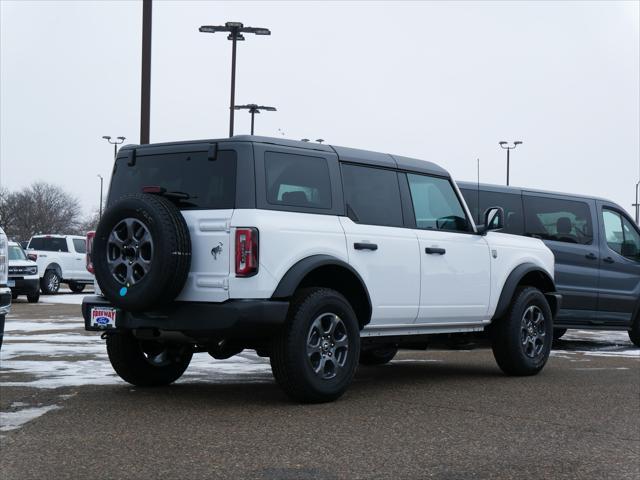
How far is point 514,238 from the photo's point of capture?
33.8ft

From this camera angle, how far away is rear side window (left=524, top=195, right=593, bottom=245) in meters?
12.8

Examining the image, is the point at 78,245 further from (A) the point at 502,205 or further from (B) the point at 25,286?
(A) the point at 502,205

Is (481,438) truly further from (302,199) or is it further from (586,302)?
(586,302)

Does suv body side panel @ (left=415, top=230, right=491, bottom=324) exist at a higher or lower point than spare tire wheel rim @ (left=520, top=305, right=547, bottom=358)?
higher

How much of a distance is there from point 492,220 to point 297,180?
2.48 metres

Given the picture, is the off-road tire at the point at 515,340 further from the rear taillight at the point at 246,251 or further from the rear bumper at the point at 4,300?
the rear bumper at the point at 4,300

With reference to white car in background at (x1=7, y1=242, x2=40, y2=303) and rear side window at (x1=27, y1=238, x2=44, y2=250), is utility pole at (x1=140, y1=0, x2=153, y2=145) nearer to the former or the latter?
white car in background at (x1=7, y1=242, x2=40, y2=303)

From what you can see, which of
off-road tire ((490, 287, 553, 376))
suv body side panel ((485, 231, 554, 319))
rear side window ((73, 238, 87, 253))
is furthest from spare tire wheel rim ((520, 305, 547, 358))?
rear side window ((73, 238, 87, 253))

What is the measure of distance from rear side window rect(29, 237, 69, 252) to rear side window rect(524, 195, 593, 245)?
70.4 ft

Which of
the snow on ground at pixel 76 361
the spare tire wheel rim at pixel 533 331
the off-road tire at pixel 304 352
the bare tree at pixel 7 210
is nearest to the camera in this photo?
the off-road tire at pixel 304 352

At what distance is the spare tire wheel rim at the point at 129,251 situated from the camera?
7469mm

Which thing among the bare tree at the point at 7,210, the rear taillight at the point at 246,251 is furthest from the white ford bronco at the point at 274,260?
the bare tree at the point at 7,210

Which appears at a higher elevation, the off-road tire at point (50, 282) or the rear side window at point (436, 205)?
the rear side window at point (436, 205)

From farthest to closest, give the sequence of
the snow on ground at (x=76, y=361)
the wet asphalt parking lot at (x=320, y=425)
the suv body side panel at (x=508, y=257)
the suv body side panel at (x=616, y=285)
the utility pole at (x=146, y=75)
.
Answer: the utility pole at (x=146, y=75), the suv body side panel at (x=616, y=285), the suv body side panel at (x=508, y=257), the snow on ground at (x=76, y=361), the wet asphalt parking lot at (x=320, y=425)
